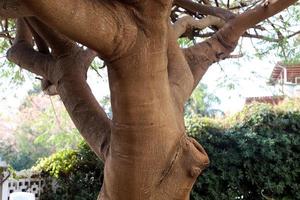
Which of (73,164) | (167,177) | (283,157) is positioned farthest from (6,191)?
(167,177)

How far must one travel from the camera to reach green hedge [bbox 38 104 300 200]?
21.4 feet

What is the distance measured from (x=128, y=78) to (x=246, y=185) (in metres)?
5.54

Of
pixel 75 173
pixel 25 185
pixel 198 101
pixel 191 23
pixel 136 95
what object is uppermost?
Result: pixel 198 101

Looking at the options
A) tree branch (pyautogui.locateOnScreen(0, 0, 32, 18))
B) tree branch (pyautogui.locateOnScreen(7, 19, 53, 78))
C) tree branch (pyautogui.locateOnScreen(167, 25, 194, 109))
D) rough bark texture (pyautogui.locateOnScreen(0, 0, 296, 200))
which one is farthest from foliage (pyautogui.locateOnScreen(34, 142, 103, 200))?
tree branch (pyautogui.locateOnScreen(0, 0, 32, 18))

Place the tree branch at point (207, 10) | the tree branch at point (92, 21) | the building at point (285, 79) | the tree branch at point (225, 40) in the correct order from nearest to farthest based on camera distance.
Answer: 1. the tree branch at point (92, 21)
2. the tree branch at point (225, 40)
3. the tree branch at point (207, 10)
4. the building at point (285, 79)

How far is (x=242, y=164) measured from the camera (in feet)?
21.9

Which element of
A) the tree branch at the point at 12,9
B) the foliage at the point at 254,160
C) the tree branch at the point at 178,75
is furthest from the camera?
the foliage at the point at 254,160

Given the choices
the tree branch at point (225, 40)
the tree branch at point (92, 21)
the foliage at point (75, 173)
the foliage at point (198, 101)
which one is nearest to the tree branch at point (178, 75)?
the tree branch at point (225, 40)

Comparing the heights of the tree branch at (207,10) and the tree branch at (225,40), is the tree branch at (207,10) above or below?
above

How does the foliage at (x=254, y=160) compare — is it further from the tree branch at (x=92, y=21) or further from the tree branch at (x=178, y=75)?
the tree branch at (x=92, y=21)

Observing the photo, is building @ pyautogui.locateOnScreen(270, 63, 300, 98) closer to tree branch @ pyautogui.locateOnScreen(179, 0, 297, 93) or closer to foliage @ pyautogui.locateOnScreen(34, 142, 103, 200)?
tree branch @ pyautogui.locateOnScreen(179, 0, 297, 93)

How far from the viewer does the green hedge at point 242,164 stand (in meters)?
6.52

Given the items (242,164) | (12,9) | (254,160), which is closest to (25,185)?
(242,164)

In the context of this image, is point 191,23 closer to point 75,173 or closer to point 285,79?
point 75,173
